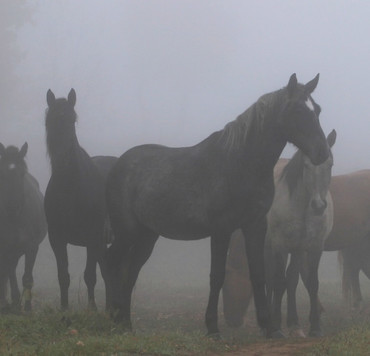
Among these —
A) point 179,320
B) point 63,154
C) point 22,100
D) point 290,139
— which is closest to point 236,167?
point 290,139

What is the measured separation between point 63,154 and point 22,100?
2653 centimetres

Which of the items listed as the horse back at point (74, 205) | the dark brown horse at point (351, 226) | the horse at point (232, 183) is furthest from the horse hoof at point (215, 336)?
the dark brown horse at point (351, 226)

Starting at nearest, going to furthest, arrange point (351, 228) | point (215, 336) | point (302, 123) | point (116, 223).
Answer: point (215, 336), point (302, 123), point (116, 223), point (351, 228)

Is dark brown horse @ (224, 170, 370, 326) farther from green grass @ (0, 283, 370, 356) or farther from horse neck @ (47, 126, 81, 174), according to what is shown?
horse neck @ (47, 126, 81, 174)

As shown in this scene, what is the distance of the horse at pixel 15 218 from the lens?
966cm

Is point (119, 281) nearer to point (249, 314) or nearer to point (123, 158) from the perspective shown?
point (123, 158)

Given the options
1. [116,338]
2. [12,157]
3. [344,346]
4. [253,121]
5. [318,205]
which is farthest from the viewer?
[12,157]

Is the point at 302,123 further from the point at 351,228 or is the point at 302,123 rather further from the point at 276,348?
the point at 351,228

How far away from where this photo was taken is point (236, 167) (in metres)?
6.96

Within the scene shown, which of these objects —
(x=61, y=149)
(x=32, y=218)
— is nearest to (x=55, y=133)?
(x=61, y=149)

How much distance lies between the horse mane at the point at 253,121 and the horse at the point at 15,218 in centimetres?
418

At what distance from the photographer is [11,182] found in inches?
378

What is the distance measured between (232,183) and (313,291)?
256cm

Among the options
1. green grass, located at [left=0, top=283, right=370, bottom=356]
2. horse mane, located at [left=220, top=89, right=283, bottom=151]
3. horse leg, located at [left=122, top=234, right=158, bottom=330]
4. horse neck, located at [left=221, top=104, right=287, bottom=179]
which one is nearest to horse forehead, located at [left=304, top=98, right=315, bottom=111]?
horse mane, located at [left=220, top=89, right=283, bottom=151]
